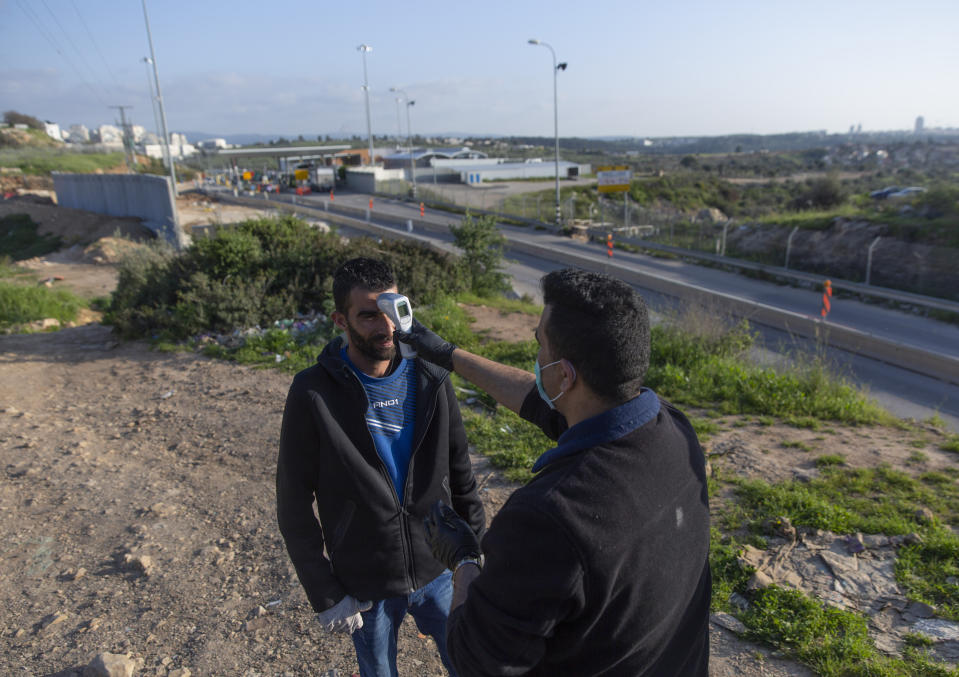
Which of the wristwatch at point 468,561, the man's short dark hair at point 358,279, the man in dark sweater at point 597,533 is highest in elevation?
the man's short dark hair at point 358,279

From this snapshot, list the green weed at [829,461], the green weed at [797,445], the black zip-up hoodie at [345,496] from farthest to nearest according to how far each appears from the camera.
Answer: the green weed at [797,445], the green weed at [829,461], the black zip-up hoodie at [345,496]

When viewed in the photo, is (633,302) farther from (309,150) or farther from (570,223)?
(309,150)

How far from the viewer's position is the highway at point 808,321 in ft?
35.2

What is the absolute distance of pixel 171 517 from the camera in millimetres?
4871

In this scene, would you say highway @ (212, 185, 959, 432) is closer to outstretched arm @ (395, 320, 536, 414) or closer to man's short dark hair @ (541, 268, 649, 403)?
outstretched arm @ (395, 320, 536, 414)

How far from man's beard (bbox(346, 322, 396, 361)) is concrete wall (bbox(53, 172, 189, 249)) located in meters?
21.5

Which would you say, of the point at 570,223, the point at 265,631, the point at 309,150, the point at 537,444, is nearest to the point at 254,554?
the point at 265,631

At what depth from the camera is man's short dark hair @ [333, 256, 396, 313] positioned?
2.59 m

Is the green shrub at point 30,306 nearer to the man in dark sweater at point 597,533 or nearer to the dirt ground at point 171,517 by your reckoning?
the dirt ground at point 171,517

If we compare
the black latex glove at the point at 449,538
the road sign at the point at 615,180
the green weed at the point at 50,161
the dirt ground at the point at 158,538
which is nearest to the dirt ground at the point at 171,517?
the dirt ground at the point at 158,538

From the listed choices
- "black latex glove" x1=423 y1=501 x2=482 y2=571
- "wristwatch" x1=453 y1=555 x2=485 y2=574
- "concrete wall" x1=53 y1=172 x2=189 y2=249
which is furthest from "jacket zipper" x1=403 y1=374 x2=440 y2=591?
"concrete wall" x1=53 y1=172 x2=189 y2=249

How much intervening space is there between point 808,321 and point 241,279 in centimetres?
1189

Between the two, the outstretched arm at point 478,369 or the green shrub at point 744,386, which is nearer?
the outstretched arm at point 478,369

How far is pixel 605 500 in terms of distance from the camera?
1329 mm
